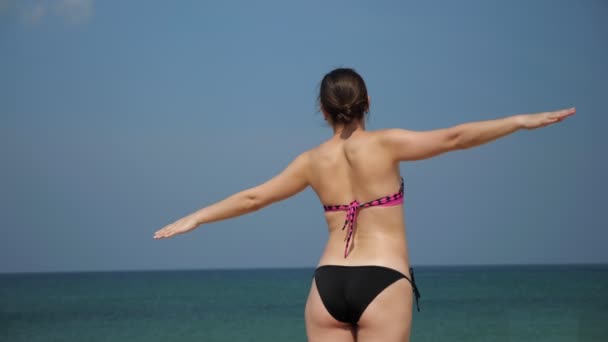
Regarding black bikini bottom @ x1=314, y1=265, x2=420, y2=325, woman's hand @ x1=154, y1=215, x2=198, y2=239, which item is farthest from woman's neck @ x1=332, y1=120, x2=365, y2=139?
woman's hand @ x1=154, y1=215, x2=198, y2=239

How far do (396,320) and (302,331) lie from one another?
29.7 meters

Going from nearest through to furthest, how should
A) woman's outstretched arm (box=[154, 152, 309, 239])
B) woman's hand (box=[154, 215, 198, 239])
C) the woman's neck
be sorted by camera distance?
1. the woman's neck
2. woman's outstretched arm (box=[154, 152, 309, 239])
3. woman's hand (box=[154, 215, 198, 239])

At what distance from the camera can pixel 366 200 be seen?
4.09 meters

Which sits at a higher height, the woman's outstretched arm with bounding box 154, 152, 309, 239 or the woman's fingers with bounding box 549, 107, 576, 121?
the woman's fingers with bounding box 549, 107, 576, 121

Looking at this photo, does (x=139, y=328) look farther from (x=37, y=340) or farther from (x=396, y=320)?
(x=396, y=320)

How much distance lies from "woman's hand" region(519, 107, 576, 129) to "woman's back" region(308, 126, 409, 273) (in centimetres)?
57

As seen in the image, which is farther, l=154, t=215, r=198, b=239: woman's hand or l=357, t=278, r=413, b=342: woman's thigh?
l=154, t=215, r=198, b=239: woman's hand

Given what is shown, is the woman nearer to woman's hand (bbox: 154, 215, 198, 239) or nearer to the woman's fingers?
the woman's fingers

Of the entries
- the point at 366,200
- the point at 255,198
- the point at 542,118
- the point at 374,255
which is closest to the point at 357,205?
the point at 366,200

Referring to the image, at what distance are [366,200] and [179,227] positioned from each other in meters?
0.97

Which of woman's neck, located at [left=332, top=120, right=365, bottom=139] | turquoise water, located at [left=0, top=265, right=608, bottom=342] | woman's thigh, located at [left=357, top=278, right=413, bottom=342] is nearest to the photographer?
woman's thigh, located at [left=357, top=278, right=413, bottom=342]

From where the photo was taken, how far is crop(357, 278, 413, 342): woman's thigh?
3943 mm

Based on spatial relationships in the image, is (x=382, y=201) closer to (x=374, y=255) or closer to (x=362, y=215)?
(x=362, y=215)

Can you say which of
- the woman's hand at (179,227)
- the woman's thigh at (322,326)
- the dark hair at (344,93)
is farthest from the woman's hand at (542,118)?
the woman's hand at (179,227)
